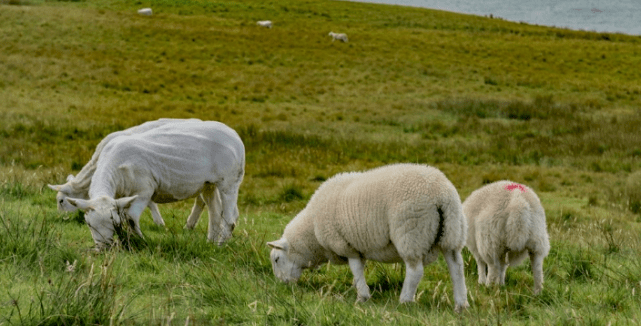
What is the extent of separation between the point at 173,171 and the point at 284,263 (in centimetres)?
216

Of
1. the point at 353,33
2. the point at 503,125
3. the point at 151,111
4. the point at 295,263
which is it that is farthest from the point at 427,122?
the point at 353,33

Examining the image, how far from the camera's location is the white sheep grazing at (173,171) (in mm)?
6941

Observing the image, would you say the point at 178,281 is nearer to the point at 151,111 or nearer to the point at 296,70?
the point at 151,111

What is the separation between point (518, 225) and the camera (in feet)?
18.6

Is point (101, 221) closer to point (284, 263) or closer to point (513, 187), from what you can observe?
point (284, 263)

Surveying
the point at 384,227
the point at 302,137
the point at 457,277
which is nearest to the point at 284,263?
the point at 384,227

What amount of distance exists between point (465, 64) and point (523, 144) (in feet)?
68.2

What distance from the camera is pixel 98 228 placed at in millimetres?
6168

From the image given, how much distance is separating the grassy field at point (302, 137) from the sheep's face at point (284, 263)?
0.40ft

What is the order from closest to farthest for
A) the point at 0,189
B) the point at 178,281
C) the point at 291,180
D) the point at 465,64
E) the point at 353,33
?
the point at 178,281 → the point at 0,189 → the point at 291,180 → the point at 465,64 → the point at 353,33

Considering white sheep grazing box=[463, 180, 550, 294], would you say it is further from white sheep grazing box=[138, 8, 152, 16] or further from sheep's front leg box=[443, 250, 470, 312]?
white sheep grazing box=[138, 8, 152, 16]

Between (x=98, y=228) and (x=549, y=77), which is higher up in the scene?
(x=98, y=228)

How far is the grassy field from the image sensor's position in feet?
14.8

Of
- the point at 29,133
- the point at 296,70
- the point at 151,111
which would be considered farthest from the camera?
the point at 296,70
